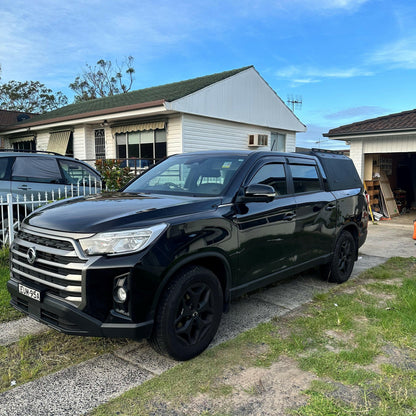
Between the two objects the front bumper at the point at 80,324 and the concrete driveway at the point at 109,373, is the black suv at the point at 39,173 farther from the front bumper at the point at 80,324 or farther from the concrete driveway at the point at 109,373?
the front bumper at the point at 80,324

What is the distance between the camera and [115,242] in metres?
2.67

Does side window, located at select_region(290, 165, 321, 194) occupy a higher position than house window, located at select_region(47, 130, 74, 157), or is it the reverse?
house window, located at select_region(47, 130, 74, 157)

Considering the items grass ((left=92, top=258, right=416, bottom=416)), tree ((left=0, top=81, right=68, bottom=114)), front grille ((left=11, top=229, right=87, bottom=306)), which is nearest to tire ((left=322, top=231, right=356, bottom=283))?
grass ((left=92, top=258, right=416, bottom=416))

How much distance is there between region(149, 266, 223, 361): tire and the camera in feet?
9.20

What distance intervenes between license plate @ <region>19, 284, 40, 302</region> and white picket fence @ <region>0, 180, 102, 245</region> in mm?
2696

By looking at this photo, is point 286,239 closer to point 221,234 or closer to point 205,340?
point 221,234

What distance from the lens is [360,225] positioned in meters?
5.72

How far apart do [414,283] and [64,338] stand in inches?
177

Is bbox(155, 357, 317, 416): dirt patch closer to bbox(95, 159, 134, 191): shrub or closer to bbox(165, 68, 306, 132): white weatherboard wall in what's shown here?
bbox(95, 159, 134, 191): shrub

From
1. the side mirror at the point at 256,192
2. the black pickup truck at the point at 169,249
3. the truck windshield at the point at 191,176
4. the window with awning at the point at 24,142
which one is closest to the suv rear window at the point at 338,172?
the black pickup truck at the point at 169,249

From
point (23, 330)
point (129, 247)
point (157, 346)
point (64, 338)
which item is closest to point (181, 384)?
point (157, 346)

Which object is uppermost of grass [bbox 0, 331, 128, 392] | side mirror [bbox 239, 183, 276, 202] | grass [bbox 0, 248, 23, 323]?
side mirror [bbox 239, 183, 276, 202]

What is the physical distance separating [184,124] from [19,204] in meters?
6.62

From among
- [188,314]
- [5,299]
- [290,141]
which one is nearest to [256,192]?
[188,314]
